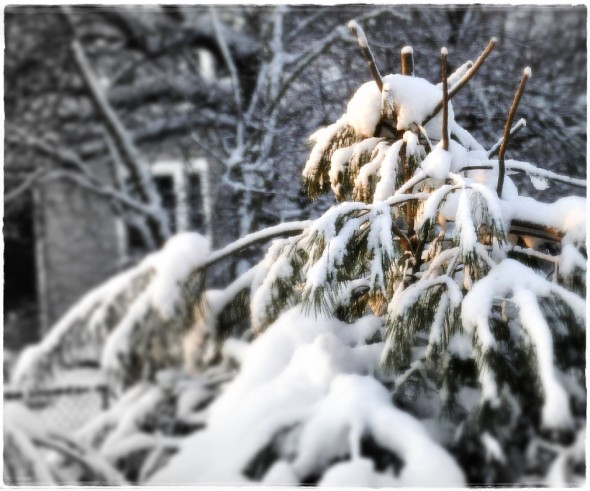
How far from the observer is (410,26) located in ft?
4.80

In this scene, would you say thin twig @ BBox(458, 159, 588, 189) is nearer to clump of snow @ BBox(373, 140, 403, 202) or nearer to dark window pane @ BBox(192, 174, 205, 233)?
clump of snow @ BBox(373, 140, 403, 202)

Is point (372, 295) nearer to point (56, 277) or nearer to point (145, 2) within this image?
point (56, 277)

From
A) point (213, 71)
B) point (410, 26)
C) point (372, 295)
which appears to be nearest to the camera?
point (372, 295)

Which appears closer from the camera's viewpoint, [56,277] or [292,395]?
[292,395]

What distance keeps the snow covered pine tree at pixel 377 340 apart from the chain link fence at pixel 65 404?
0.04m

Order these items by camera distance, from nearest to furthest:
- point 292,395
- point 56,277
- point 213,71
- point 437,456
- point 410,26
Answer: point 437,456 → point 292,395 → point 56,277 → point 410,26 → point 213,71

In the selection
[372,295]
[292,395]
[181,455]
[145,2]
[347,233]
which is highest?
[145,2]

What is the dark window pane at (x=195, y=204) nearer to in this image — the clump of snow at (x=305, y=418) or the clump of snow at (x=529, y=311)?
the clump of snow at (x=305, y=418)

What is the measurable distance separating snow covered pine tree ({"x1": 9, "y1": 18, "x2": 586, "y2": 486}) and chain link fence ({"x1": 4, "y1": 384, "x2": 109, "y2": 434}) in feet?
0.14

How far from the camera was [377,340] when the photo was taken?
Result: 41.4 inches

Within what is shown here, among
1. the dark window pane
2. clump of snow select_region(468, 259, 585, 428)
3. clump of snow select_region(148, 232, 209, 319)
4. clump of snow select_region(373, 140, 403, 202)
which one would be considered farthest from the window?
clump of snow select_region(468, 259, 585, 428)

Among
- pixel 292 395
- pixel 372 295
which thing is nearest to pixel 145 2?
pixel 372 295

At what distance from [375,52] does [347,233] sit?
692mm

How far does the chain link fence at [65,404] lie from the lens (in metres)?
1.06
